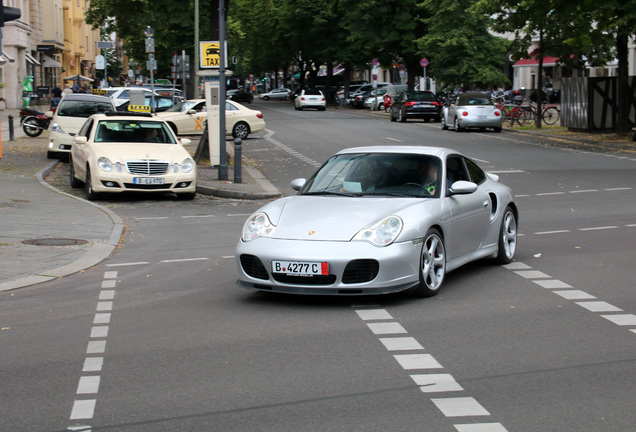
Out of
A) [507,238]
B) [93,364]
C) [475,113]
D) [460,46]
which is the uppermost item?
[460,46]

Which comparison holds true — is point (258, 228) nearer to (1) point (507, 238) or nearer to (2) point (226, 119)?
(1) point (507, 238)

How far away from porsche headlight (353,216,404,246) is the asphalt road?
Answer: 0.57m

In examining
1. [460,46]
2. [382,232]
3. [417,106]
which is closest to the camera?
[382,232]

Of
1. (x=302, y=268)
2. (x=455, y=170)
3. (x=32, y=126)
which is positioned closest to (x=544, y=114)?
(x=32, y=126)

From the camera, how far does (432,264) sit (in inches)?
336

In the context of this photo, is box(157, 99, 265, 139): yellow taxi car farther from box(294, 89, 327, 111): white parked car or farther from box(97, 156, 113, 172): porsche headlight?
box(294, 89, 327, 111): white parked car

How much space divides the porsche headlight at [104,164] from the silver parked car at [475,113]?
2387 cm

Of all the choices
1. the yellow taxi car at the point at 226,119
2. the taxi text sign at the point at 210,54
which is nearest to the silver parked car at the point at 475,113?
the yellow taxi car at the point at 226,119

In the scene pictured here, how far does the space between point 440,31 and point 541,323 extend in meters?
54.2

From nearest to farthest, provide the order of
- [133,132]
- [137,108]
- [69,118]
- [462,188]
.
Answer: [462,188] → [133,132] → [69,118] → [137,108]

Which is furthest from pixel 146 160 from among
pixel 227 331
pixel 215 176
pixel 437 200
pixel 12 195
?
pixel 227 331

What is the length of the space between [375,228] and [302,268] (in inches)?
28.6

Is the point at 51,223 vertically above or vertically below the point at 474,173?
below

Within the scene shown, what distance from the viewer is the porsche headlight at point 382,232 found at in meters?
8.04
